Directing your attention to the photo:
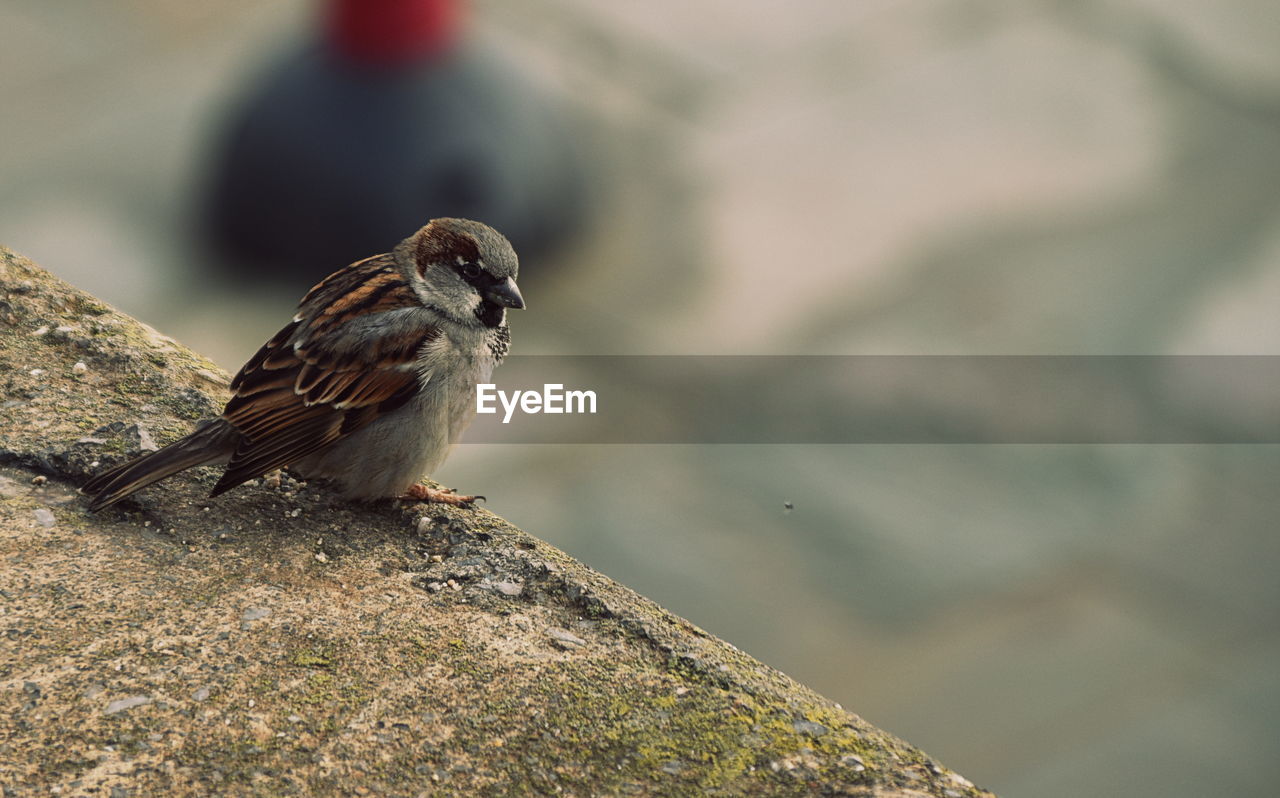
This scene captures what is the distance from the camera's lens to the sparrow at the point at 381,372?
2750 millimetres

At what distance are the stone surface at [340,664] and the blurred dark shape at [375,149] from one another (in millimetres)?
3640

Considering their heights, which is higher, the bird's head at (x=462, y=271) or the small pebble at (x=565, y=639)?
the bird's head at (x=462, y=271)

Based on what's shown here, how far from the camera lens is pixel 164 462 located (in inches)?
100

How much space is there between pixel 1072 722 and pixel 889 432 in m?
1.52

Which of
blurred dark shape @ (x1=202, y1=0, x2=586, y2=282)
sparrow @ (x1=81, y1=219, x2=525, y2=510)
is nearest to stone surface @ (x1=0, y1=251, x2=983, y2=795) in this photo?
A: sparrow @ (x1=81, y1=219, x2=525, y2=510)

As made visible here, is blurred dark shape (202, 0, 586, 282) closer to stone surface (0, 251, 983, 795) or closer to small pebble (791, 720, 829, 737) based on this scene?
stone surface (0, 251, 983, 795)

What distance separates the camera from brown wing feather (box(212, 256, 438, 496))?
2795 millimetres

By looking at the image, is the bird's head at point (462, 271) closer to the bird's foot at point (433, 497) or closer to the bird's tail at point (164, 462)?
the bird's foot at point (433, 497)

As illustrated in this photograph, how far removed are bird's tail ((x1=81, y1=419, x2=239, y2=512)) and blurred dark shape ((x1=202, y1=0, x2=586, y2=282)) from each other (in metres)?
3.75

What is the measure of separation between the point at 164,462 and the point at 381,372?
0.51 metres

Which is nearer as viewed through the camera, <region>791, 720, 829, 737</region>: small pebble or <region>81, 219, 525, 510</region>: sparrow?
<region>791, 720, 829, 737</region>: small pebble

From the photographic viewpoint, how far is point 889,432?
563cm

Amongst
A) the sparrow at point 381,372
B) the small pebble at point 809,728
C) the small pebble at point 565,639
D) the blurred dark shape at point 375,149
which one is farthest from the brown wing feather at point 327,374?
the blurred dark shape at point 375,149

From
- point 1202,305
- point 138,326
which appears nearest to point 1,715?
point 138,326
